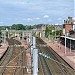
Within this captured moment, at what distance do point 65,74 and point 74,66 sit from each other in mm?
5806

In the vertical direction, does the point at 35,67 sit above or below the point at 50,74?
above

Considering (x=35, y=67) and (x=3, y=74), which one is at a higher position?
(x=35, y=67)

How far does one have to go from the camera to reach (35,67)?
1024 centimetres

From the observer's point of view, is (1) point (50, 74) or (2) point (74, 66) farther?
(2) point (74, 66)

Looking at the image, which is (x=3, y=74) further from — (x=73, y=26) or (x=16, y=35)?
(x=16, y=35)

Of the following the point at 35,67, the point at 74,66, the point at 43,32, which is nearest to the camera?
the point at 35,67

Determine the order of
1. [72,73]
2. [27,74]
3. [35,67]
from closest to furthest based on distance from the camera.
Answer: [35,67] < [27,74] < [72,73]

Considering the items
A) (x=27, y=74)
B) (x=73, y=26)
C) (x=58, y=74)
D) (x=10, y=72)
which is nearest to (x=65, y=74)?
(x=58, y=74)

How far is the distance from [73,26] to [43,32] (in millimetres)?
47208

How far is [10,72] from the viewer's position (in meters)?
33.2

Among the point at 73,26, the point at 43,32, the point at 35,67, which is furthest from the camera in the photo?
the point at 43,32

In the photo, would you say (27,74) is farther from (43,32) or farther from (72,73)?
(43,32)

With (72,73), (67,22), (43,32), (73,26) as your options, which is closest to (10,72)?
(72,73)

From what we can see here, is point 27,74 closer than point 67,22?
Yes
